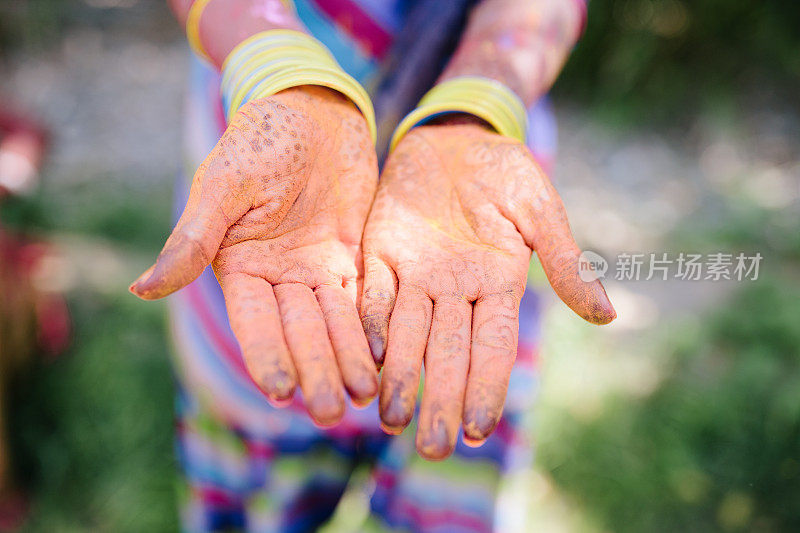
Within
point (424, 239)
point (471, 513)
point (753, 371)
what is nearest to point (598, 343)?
point (753, 371)

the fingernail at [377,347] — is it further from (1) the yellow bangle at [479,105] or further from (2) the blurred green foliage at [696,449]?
(2) the blurred green foliage at [696,449]

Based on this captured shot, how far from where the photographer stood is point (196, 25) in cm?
92

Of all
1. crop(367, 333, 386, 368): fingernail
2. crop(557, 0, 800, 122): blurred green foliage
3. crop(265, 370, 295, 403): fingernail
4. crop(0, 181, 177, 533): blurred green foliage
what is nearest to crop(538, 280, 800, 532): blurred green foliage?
crop(0, 181, 177, 533): blurred green foliage

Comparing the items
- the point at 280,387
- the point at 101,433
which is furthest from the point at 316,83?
the point at 101,433

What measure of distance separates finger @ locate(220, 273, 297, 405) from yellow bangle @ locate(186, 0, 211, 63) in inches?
15.1

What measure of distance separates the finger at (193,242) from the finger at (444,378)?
269mm

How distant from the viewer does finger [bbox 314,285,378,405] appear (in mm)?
710

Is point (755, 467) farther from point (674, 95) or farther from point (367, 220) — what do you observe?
point (674, 95)

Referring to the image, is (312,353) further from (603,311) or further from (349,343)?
(603,311)

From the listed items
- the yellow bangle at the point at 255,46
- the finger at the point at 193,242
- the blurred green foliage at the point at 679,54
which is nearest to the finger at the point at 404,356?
the finger at the point at 193,242

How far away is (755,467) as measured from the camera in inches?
65.6

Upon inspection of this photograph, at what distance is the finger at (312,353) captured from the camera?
683 mm

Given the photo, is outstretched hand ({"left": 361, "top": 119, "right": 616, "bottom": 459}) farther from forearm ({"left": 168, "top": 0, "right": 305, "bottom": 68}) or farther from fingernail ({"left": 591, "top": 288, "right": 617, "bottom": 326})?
forearm ({"left": 168, "top": 0, "right": 305, "bottom": 68})

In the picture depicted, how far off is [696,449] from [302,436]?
3.88 ft
